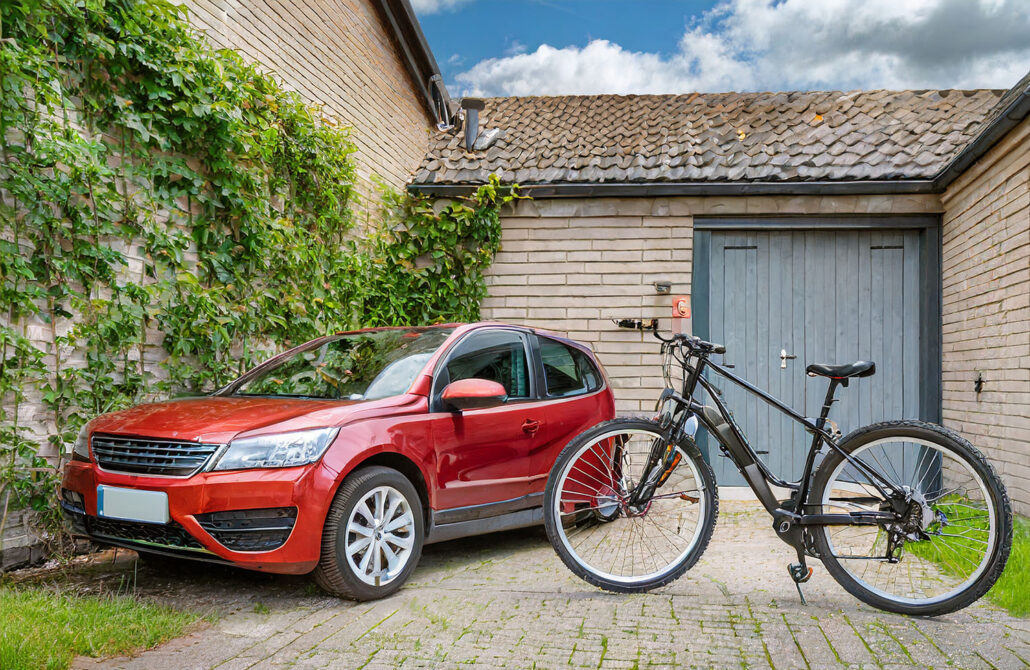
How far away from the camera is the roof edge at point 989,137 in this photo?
5.27 metres

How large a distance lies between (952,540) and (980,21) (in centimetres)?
2952

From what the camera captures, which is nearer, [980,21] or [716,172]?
[716,172]

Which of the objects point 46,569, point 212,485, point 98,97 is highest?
point 98,97

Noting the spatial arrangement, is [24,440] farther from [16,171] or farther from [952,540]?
[952,540]

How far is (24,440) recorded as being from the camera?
405 centimetres

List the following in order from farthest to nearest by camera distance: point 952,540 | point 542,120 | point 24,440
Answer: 1. point 542,120
2. point 24,440
3. point 952,540

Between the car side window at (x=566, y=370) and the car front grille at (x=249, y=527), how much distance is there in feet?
7.08

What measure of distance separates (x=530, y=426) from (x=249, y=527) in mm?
1902

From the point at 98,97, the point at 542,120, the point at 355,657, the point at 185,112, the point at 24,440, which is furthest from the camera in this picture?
the point at 542,120

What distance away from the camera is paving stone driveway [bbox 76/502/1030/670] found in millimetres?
2820

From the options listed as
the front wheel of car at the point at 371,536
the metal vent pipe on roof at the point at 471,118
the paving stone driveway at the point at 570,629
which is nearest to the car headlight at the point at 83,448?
the paving stone driveway at the point at 570,629

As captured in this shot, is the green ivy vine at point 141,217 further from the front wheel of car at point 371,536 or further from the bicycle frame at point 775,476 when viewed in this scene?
the bicycle frame at point 775,476

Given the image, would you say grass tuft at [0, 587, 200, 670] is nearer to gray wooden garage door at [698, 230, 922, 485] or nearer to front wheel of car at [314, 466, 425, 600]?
front wheel of car at [314, 466, 425, 600]

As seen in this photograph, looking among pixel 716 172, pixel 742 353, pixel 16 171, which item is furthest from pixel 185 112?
pixel 742 353
